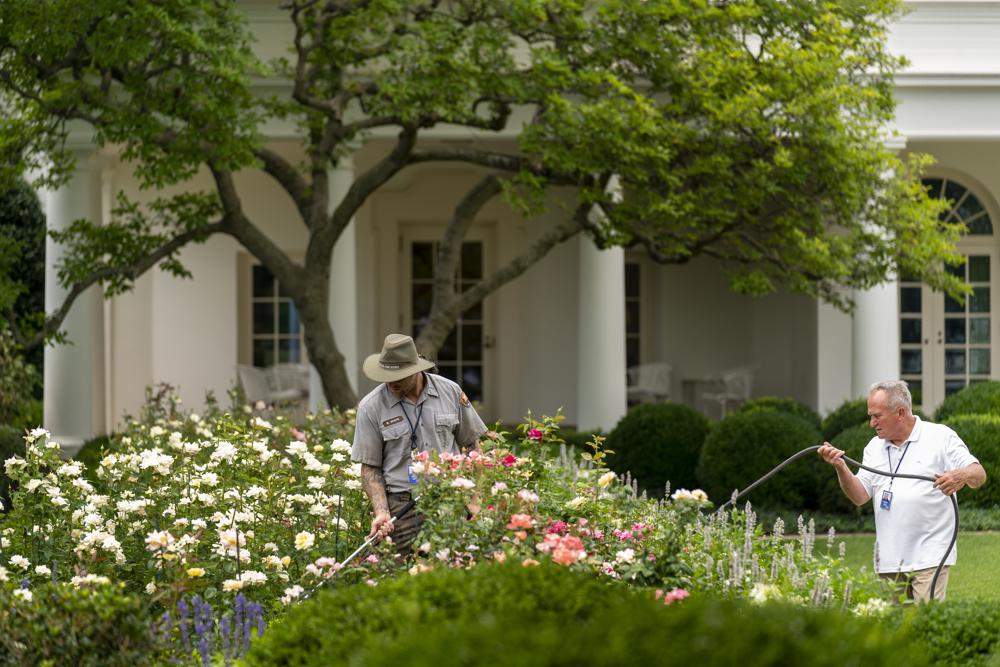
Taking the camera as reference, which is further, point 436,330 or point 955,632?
point 436,330

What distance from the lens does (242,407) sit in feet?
37.9

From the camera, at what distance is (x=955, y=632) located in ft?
15.1

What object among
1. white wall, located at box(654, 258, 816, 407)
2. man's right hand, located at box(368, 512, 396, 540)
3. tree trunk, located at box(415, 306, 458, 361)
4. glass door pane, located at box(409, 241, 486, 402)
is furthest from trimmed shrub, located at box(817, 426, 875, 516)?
glass door pane, located at box(409, 241, 486, 402)

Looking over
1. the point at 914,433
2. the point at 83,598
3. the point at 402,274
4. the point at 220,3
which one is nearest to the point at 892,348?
the point at 402,274

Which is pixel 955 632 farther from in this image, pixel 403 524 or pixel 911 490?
pixel 403 524

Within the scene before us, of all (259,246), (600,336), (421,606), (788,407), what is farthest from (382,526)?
(600,336)

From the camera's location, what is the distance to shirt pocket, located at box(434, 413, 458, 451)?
5.82 m

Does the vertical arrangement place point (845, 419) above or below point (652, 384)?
below

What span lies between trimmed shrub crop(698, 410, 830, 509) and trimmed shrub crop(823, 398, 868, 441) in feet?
1.82

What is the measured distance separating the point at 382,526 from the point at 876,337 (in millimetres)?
10944

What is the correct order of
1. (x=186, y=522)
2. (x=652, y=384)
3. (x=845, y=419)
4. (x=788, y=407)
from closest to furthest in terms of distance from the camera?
(x=186, y=522)
(x=845, y=419)
(x=788, y=407)
(x=652, y=384)

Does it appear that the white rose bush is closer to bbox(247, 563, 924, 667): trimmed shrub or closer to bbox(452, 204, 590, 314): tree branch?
bbox(247, 563, 924, 667): trimmed shrub

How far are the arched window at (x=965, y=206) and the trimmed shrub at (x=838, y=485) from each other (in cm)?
715

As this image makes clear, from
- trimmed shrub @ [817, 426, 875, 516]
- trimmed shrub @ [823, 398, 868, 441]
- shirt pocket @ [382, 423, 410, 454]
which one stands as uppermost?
shirt pocket @ [382, 423, 410, 454]
